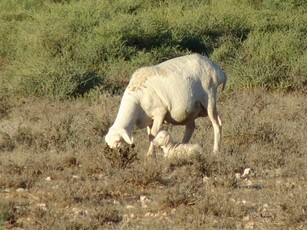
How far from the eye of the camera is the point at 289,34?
2197 cm

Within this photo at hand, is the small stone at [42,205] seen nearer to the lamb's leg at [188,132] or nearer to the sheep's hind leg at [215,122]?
the sheep's hind leg at [215,122]

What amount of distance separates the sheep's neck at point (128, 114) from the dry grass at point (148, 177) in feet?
1.41

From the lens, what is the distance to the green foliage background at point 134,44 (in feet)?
56.9

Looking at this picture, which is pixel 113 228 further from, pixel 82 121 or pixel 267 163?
pixel 82 121

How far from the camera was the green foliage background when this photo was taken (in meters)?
17.3

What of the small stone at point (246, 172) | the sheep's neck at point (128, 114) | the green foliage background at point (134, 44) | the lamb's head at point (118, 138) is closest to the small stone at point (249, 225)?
the small stone at point (246, 172)

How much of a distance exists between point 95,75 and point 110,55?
2437mm

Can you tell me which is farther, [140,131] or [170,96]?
[140,131]

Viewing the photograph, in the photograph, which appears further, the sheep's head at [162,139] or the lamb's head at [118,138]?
the sheep's head at [162,139]

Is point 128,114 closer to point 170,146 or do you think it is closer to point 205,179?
point 170,146

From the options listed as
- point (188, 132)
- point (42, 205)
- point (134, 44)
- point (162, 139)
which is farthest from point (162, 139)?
point (134, 44)

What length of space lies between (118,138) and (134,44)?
36.7 feet

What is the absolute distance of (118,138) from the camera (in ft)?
35.1

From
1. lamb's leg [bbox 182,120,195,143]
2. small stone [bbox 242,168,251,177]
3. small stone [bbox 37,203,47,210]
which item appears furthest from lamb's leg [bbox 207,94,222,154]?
small stone [bbox 37,203,47,210]
